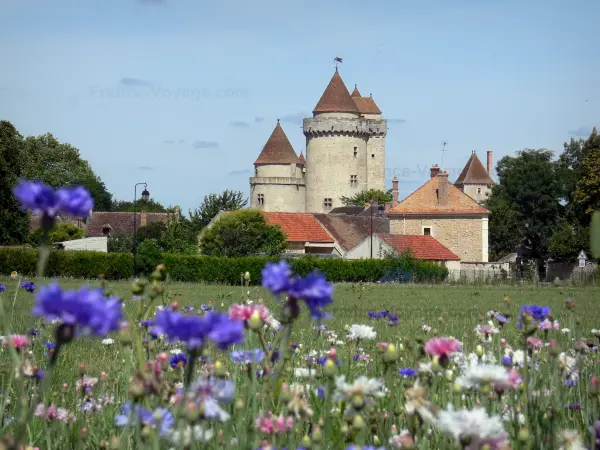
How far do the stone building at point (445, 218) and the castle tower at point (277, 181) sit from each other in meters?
26.3

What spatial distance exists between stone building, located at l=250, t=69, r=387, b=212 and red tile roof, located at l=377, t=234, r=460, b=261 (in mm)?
30116

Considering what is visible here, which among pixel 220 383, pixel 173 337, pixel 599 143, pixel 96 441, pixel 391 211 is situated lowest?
pixel 96 441

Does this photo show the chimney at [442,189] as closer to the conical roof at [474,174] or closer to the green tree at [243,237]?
the green tree at [243,237]

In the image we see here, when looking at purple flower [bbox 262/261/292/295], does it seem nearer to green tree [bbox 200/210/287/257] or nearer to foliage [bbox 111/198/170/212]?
green tree [bbox 200/210/287/257]

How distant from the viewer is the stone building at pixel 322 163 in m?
82.8

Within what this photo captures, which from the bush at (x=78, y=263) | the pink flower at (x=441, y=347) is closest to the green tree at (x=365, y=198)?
the bush at (x=78, y=263)

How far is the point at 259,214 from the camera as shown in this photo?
4994cm

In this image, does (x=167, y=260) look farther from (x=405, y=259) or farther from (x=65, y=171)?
(x=65, y=171)

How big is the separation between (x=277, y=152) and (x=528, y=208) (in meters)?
23.1

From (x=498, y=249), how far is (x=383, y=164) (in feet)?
64.4

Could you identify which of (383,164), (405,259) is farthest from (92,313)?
(383,164)

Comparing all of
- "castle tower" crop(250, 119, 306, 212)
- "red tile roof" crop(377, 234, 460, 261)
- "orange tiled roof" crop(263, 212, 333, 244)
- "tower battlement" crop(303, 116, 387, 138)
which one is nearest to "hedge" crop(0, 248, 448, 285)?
"red tile roof" crop(377, 234, 460, 261)

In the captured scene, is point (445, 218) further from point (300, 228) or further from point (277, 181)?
point (277, 181)

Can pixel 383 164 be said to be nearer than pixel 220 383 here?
No
